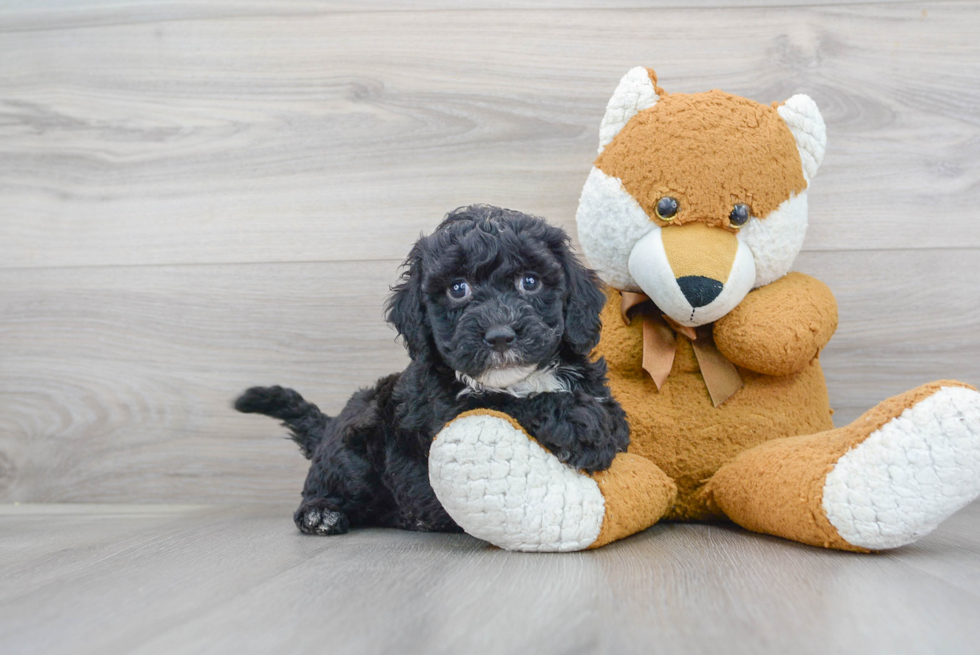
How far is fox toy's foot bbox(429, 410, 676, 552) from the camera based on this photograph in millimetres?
1129

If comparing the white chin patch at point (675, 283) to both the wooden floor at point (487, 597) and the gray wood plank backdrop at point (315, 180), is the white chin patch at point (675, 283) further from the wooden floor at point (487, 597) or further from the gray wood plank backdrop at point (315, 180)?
the gray wood plank backdrop at point (315, 180)

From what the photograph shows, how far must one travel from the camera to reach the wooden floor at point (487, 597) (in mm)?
818

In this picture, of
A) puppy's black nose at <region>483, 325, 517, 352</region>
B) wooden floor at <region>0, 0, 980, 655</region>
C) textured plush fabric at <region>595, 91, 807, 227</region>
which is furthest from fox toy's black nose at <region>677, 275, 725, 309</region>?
wooden floor at <region>0, 0, 980, 655</region>

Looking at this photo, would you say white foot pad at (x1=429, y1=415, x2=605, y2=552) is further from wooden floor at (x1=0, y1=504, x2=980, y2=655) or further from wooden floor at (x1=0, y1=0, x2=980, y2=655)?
wooden floor at (x1=0, y1=0, x2=980, y2=655)

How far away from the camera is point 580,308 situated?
1.24 m

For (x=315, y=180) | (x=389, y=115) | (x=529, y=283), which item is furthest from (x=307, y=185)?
(x=529, y=283)

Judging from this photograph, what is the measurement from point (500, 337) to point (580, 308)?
0.20 meters

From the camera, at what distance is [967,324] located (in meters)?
1.78

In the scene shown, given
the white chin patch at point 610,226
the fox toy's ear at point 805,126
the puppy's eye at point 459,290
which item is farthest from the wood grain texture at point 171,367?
the fox toy's ear at point 805,126

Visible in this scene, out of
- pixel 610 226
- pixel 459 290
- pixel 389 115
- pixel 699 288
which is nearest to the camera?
pixel 459 290

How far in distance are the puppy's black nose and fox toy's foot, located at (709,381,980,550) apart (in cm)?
50

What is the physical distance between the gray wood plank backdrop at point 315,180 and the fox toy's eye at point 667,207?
0.53 meters

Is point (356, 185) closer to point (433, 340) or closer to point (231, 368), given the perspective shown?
point (231, 368)

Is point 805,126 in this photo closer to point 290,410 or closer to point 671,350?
point 671,350
